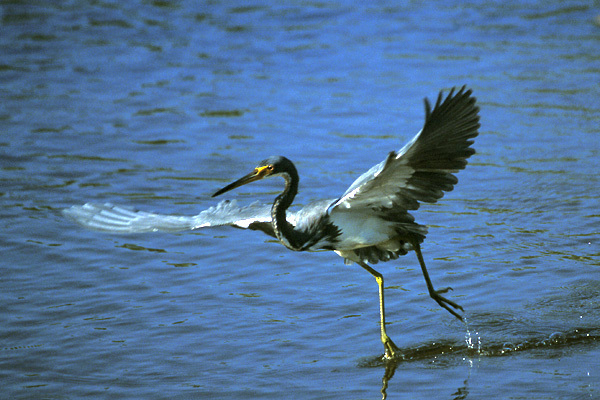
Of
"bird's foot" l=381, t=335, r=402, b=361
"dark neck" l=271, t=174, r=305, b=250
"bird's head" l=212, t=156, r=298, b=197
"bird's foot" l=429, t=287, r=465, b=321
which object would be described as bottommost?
"bird's foot" l=381, t=335, r=402, b=361

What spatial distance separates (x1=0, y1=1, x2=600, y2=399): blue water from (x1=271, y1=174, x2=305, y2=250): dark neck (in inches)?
28.0

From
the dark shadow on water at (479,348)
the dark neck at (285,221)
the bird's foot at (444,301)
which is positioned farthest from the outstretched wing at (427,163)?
the dark shadow on water at (479,348)

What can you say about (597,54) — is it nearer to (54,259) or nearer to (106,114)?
(106,114)

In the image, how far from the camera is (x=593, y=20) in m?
14.9

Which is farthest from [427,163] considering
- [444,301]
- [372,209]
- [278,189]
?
[278,189]

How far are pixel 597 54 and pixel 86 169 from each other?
26.0ft

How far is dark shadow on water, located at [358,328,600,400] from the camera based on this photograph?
215 inches

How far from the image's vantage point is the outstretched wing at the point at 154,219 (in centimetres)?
584

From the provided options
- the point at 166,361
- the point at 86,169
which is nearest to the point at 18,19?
the point at 86,169

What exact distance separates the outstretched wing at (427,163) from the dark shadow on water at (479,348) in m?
0.95

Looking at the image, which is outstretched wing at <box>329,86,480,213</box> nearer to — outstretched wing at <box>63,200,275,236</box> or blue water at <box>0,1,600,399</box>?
outstretched wing at <box>63,200,275,236</box>

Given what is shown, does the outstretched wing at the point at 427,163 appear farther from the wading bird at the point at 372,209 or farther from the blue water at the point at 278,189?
the blue water at the point at 278,189

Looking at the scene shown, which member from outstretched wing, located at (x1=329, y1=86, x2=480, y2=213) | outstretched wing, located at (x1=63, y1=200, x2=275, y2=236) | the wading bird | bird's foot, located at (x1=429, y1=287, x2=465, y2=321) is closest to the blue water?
bird's foot, located at (x1=429, y1=287, x2=465, y2=321)

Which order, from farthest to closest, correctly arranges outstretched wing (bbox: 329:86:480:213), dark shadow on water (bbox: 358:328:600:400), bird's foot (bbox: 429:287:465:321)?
bird's foot (bbox: 429:287:465:321) < dark shadow on water (bbox: 358:328:600:400) < outstretched wing (bbox: 329:86:480:213)
